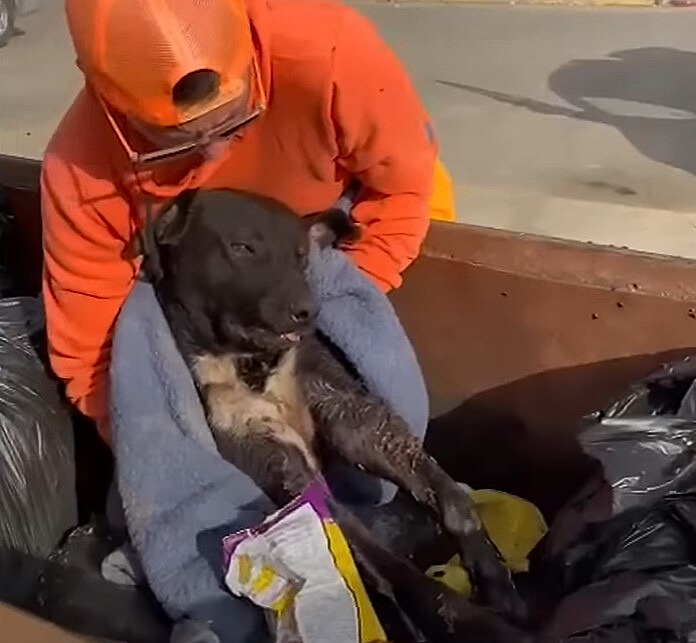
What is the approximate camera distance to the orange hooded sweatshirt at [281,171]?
171 centimetres

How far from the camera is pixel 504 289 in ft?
6.01

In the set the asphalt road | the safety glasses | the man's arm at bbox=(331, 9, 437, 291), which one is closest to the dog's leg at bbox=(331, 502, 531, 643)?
the man's arm at bbox=(331, 9, 437, 291)

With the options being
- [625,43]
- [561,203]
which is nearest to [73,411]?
[561,203]

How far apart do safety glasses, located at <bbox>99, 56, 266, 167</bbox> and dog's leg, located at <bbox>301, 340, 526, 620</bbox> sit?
1.41 ft

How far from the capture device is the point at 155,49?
1.41 meters

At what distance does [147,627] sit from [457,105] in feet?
11.4

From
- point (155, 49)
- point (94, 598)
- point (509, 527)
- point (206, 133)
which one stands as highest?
point (155, 49)

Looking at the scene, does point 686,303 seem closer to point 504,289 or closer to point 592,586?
point 504,289

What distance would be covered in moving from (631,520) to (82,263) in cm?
80

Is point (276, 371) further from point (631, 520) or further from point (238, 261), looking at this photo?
point (631, 520)

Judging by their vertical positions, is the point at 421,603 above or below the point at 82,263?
below

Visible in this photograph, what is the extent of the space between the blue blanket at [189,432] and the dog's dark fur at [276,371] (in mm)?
41

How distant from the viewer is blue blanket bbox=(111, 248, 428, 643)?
5.52ft

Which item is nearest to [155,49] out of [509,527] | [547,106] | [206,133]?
[206,133]
